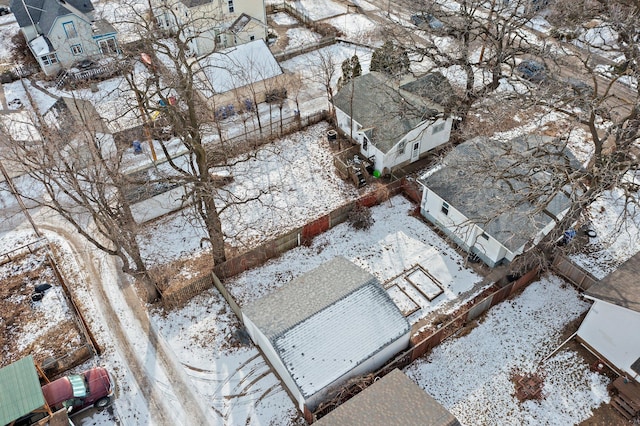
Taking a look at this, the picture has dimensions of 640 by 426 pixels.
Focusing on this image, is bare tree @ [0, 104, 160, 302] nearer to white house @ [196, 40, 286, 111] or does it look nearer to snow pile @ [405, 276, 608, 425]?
white house @ [196, 40, 286, 111]

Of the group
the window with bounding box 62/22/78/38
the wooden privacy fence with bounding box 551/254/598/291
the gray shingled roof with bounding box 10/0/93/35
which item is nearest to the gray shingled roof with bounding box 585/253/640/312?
the wooden privacy fence with bounding box 551/254/598/291

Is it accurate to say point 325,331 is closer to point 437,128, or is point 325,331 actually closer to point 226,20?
point 437,128

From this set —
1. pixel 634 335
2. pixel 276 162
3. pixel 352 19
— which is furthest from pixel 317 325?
pixel 352 19

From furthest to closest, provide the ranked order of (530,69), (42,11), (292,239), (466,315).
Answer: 1. (42,11)
2. (530,69)
3. (292,239)
4. (466,315)

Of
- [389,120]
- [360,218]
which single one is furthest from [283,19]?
[360,218]

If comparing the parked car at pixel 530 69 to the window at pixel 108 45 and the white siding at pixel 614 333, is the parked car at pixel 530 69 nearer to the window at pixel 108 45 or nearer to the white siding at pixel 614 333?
the white siding at pixel 614 333

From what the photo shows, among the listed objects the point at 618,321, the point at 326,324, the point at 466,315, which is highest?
the point at 326,324

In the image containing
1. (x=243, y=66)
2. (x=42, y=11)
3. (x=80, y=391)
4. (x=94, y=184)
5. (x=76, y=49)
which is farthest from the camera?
(x=76, y=49)
